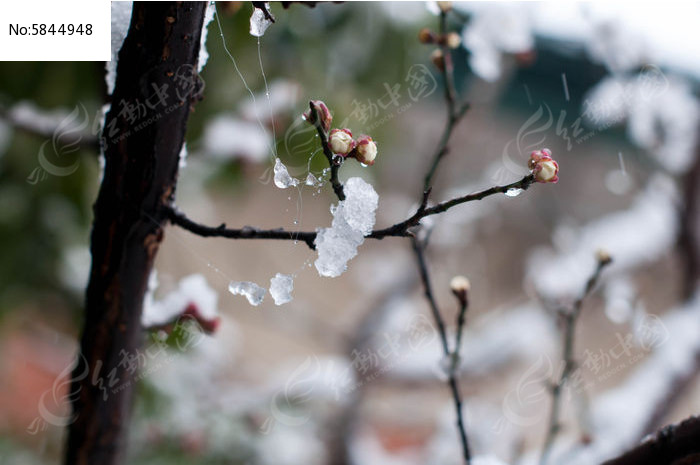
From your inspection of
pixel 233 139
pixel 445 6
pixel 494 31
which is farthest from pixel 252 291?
pixel 233 139

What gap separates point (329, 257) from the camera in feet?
0.85

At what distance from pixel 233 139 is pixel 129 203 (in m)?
0.62

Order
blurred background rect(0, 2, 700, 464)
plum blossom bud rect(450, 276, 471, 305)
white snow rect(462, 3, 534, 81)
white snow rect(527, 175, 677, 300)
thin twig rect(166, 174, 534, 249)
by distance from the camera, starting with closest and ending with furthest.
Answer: thin twig rect(166, 174, 534, 249) < plum blossom bud rect(450, 276, 471, 305) < white snow rect(462, 3, 534, 81) < blurred background rect(0, 2, 700, 464) < white snow rect(527, 175, 677, 300)

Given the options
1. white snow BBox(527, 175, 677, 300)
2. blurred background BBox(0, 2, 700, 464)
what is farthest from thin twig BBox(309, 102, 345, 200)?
white snow BBox(527, 175, 677, 300)

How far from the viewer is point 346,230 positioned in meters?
0.26

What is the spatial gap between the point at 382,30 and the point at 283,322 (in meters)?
0.90

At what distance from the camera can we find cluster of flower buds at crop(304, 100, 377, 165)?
25 centimetres

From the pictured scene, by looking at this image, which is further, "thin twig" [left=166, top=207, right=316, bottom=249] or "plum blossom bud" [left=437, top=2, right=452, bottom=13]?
"plum blossom bud" [left=437, top=2, right=452, bottom=13]

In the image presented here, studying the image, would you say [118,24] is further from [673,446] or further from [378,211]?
[378,211]

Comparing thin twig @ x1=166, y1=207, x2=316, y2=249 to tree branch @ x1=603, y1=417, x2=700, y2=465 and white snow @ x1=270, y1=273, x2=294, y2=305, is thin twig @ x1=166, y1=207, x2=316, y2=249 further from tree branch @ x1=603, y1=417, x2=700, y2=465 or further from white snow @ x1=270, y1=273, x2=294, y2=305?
tree branch @ x1=603, y1=417, x2=700, y2=465

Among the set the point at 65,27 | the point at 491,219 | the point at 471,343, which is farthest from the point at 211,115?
the point at 491,219

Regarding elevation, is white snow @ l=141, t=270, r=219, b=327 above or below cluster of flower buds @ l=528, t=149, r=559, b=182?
above

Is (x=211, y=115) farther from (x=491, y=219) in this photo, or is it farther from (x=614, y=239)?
(x=491, y=219)

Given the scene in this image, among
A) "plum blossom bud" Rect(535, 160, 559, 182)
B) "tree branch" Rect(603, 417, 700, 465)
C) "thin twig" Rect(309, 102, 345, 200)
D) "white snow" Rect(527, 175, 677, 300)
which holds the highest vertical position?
"white snow" Rect(527, 175, 677, 300)
